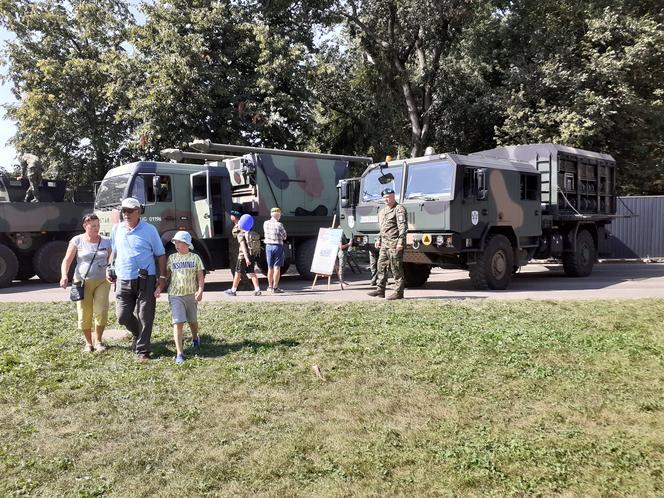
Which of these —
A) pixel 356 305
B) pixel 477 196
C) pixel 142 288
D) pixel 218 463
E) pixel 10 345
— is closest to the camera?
pixel 218 463

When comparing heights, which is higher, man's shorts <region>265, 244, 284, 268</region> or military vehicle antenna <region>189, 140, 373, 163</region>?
military vehicle antenna <region>189, 140, 373, 163</region>

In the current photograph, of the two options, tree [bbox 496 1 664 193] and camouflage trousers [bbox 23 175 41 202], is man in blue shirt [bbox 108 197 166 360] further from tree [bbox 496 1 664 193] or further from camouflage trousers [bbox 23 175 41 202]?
tree [bbox 496 1 664 193]

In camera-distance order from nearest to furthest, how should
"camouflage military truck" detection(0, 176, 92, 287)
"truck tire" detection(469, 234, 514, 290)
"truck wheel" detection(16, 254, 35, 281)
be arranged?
"truck tire" detection(469, 234, 514, 290), "camouflage military truck" detection(0, 176, 92, 287), "truck wheel" detection(16, 254, 35, 281)

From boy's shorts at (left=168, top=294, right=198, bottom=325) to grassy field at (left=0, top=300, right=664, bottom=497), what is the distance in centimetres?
43

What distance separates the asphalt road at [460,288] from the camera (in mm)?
10469

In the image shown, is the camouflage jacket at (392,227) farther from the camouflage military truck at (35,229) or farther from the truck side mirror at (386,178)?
the camouflage military truck at (35,229)

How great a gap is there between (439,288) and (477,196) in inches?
89.6

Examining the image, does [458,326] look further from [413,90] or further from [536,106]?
[413,90]

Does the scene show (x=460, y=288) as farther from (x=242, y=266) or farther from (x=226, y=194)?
(x=226, y=194)

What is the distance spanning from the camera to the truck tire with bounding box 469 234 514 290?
36.6ft

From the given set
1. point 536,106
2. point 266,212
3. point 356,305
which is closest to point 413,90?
point 536,106

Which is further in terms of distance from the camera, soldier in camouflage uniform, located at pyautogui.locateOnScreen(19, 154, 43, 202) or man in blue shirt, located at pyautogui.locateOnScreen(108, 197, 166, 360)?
soldier in camouflage uniform, located at pyautogui.locateOnScreen(19, 154, 43, 202)

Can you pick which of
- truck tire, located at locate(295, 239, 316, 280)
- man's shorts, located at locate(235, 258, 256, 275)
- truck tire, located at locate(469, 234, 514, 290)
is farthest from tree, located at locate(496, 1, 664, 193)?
man's shorts, located at locate(235, 258, 256, 275)

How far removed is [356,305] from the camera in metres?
9.20
